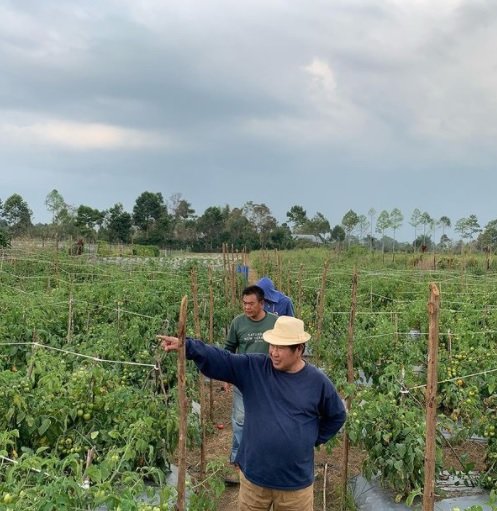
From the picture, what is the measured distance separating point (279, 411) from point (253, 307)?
1.46 metres

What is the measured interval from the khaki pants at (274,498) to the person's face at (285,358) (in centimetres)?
60

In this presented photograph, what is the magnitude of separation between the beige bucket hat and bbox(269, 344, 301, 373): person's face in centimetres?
4

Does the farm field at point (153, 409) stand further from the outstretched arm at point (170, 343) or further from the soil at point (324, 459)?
the outstretched arm at point (170, 343)

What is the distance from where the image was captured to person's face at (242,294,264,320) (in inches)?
160

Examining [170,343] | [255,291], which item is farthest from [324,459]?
[170,343]

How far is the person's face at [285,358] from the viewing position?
2.67 metres

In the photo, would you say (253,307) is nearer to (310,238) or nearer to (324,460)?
(324,460)

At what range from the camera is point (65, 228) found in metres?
35.6

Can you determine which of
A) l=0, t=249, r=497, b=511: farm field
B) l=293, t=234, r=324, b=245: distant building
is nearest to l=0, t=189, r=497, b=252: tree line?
l=293, t=234, r=324, b=245: distant building

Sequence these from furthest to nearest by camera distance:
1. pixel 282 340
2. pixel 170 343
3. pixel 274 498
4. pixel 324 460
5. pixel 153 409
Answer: pixel 324 460
pixel 153 409
pixel 274 498
pixel 282 340
pixel 170 343

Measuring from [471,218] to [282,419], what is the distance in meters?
34.8

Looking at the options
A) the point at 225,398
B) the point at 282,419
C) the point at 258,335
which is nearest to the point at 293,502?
the point at 282,419

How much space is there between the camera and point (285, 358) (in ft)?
8.81

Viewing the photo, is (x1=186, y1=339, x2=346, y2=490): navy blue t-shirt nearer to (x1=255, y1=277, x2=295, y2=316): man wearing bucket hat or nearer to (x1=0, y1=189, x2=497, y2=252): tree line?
(x1=255, y1=277, x2=295, y2=316): man wearing bucket hat
